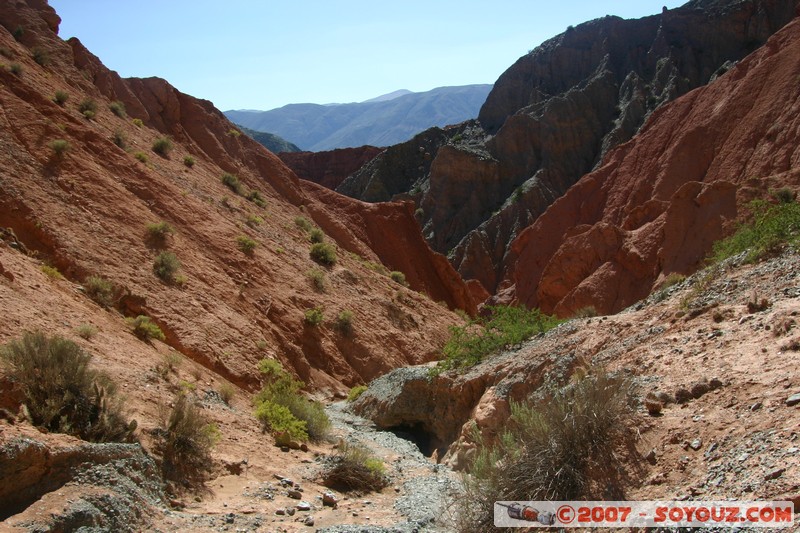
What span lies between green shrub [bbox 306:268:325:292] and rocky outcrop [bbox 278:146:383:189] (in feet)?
203

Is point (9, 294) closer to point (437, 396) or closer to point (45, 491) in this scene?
point (45, 491)

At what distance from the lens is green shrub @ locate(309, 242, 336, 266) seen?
2861 centimetres

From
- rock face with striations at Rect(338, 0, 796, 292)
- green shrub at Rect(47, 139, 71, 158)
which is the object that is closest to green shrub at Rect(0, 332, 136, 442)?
green shrub at Rect(47, 139, 71, 158)

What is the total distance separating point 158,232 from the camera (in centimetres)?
1973

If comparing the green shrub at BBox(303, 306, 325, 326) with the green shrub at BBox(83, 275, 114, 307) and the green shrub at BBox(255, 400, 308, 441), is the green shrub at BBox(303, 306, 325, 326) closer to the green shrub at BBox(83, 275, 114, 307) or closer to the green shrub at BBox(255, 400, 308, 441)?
the green shrub at BBox(83, 275, 114, 307)

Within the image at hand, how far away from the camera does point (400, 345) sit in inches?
1002

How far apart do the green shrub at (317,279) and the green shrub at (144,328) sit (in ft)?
32.6

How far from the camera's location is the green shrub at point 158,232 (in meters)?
19.5

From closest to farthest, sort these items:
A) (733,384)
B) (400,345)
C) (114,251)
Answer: (733,384) < (114,251) < (400,345)

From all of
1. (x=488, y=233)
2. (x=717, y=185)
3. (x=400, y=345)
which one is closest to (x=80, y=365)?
(x=400, y=345)

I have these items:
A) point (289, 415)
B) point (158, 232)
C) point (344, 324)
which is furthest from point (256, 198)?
point (289, 415)

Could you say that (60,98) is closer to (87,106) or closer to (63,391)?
(87,106)

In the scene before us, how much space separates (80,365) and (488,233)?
5354 centimetres

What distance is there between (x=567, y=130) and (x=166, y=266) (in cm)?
5493
